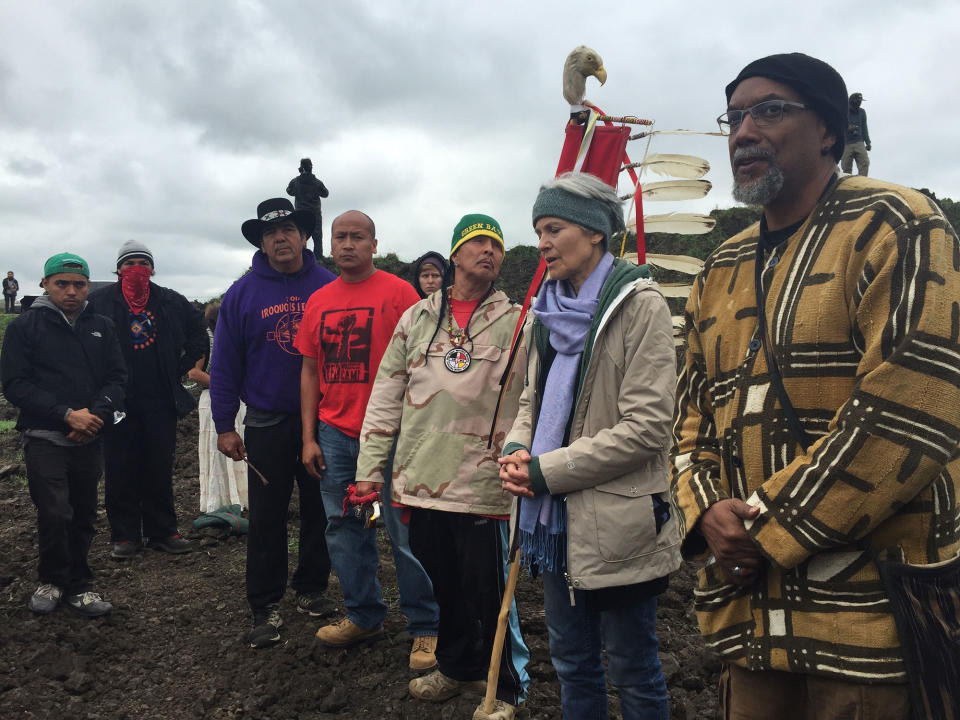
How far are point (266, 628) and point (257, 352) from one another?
4.78 ft

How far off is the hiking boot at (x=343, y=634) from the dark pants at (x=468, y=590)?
2.28 ft

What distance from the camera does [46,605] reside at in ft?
13.7

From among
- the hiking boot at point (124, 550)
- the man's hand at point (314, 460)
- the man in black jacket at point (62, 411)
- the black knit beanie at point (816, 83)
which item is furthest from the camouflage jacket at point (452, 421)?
the hiking boot at point (124, 550)

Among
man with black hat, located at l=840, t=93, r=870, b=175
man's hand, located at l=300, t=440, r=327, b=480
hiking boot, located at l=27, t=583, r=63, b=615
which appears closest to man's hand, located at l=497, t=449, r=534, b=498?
man's hand, located at l=300, t=440, r=327, b=480

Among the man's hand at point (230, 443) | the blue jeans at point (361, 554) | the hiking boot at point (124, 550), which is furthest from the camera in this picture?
the hiking boot at point (124, 550)

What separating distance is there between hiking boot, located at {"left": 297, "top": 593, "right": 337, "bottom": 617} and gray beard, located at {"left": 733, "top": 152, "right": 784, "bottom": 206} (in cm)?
333

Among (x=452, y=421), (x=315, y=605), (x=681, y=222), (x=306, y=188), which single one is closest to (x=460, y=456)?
(x=452, y=421)

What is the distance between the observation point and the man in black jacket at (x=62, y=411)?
4191 mm

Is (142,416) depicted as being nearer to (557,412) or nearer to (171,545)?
(171,545)

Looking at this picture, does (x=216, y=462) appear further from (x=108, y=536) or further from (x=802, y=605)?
(x=802, y=605)

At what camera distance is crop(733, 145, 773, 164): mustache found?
1.59 metres

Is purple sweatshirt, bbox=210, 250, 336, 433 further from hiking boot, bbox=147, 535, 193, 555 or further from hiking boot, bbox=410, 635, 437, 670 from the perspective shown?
hiking boot, bbox=147, 535, 193, 555

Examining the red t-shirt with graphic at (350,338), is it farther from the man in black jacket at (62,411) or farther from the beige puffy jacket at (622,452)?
the man in black jacket at (62,411)

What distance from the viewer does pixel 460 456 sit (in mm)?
2896
